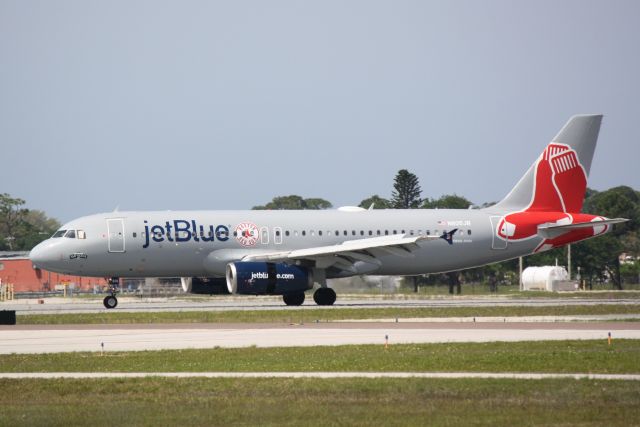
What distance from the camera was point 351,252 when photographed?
53750 millimetres

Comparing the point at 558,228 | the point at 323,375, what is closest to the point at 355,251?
the point at 558,228

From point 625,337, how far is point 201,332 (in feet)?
43.6

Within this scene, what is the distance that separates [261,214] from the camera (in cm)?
5659

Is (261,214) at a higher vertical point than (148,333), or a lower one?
higher

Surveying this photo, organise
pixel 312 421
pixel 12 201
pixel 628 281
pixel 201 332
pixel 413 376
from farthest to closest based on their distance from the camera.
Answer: pixel 12 201 → pixel 628 281 → pixel 201 332 → pixel 413 376 → pixel 312 421

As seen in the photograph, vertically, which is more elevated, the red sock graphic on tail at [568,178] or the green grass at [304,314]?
the red sock graphic on tail at [568,178]

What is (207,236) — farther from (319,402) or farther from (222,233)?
(319,402)

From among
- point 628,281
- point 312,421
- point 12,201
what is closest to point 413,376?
point 312,421

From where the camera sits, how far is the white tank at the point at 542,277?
3342 inches

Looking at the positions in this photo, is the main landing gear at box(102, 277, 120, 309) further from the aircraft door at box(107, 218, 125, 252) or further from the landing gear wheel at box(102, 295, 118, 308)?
the aircraft door at box(107, 218, 125, 252)

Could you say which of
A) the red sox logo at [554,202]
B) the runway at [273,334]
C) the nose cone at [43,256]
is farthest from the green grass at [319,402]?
the red sox logo at [554,202]

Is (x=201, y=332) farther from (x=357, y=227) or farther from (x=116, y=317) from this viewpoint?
(x=357, y=227)

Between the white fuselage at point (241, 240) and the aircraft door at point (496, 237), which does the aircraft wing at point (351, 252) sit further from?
the aircraft door at point (496, 237)

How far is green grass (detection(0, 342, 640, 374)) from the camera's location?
83.8ft
